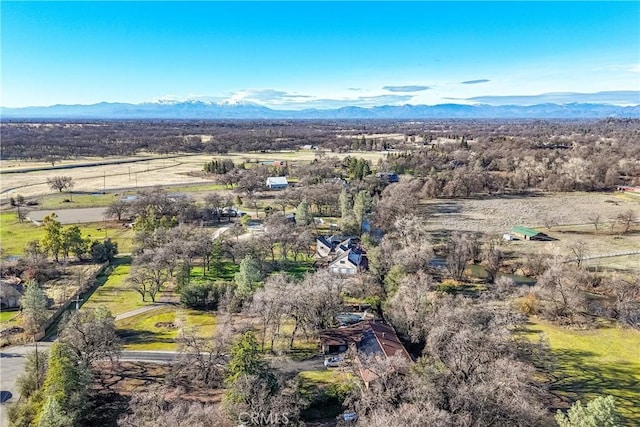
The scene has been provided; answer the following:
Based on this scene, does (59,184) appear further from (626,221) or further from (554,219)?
(626,221)

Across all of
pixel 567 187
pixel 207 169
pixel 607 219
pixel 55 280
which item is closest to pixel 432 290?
pixel 55 280

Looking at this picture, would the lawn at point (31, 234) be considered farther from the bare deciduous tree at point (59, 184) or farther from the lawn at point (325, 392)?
the lawn at point (325, 392)

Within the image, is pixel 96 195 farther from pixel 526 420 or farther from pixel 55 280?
pixel 526 420

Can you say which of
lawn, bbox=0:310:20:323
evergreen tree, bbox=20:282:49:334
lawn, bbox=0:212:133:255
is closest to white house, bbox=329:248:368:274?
evergreen tree, bbox=20:282:49:334

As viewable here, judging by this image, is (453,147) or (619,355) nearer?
(619,355)

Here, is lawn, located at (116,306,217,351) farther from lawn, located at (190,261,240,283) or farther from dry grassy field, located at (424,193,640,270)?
dry grassy field, located at (424,193,640,270)

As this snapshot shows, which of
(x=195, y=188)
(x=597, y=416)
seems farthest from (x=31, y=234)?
(x=597, y=416)

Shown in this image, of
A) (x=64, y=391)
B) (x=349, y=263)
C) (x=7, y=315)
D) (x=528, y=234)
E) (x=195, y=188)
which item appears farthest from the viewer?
(x=195, y=188)
